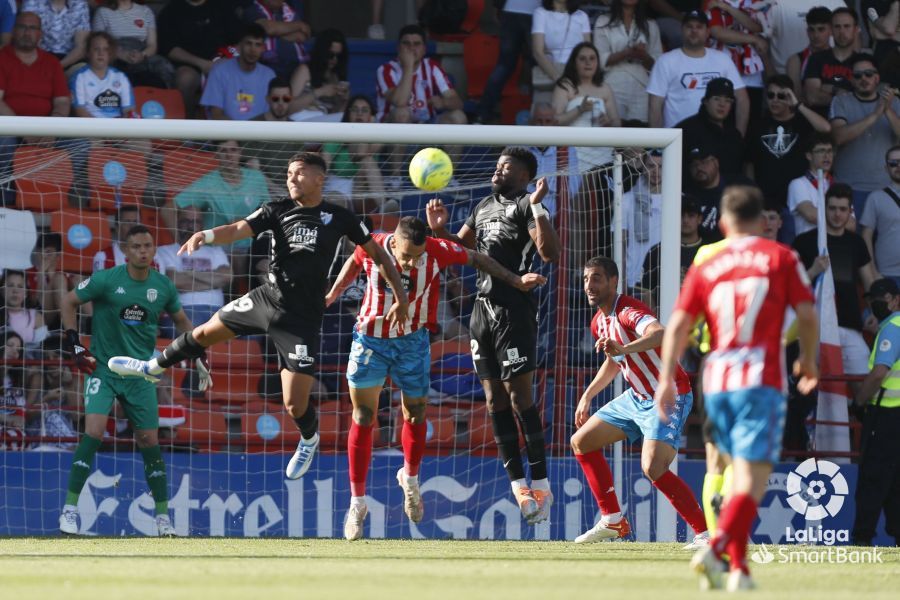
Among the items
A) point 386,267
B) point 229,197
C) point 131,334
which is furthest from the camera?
point 229,197

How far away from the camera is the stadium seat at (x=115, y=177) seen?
1172 cm

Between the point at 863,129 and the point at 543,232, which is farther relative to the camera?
the point at 863,129

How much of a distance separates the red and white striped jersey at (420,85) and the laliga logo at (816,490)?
16.7 feet

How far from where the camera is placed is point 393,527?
12.0 meters

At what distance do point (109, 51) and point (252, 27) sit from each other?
1461mm

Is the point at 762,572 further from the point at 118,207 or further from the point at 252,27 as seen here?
the point at 252,27

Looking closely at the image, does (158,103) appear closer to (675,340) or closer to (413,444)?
(413,444)

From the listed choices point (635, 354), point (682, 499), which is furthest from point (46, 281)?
point (682, 499)

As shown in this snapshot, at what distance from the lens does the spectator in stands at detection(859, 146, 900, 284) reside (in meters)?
13.8

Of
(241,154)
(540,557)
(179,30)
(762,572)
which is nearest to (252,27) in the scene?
(179,30)

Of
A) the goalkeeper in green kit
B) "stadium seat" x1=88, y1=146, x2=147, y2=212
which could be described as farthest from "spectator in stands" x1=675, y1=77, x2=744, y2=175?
the goalkeeper in green kit

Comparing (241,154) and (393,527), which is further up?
(241,154)

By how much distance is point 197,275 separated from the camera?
12.5 metres

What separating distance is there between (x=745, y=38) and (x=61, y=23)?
7.08 metres
